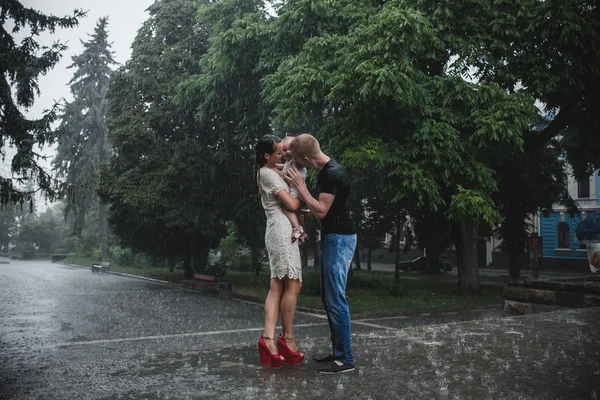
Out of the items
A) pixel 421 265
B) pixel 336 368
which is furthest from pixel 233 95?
pixel 421 265

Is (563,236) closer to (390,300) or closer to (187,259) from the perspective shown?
(187,259)

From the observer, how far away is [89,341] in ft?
33.8

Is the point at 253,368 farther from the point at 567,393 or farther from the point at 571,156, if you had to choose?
the point at 571,156

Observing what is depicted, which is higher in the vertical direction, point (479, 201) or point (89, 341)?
point (479, 201)

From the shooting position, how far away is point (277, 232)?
5113mm

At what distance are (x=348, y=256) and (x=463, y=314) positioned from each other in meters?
10.9

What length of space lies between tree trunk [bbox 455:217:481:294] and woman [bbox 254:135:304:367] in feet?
51.0

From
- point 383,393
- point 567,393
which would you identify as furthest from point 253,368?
point 567,393

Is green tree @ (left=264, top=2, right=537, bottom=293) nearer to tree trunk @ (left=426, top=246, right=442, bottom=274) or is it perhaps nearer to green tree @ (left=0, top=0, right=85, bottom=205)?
green tree @ (left=0, top=0, right=85, bottom=205)

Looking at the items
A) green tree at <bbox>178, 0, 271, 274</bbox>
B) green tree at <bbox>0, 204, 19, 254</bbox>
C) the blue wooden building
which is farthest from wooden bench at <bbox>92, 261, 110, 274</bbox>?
green tree at <bbox>0, 204, 19, 254</bbox>

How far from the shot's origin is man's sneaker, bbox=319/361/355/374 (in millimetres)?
4734

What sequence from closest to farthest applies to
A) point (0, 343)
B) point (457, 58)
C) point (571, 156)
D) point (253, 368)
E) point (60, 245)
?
point (253, 368)
point (0, 343)
point (457, 58)
point (571, 156)
point (60, 245)

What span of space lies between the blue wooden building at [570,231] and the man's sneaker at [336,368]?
40295 mm

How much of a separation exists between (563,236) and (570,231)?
2.45 feet
